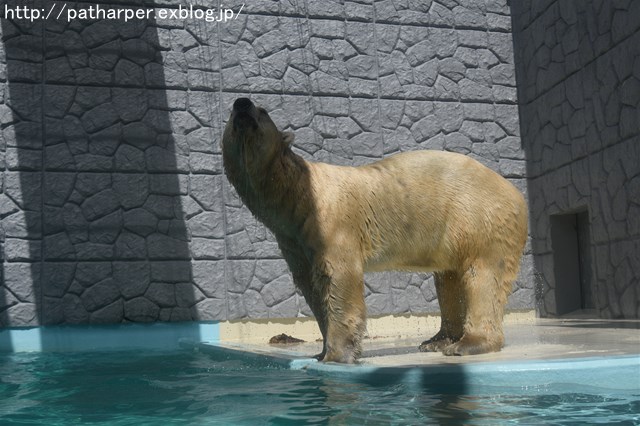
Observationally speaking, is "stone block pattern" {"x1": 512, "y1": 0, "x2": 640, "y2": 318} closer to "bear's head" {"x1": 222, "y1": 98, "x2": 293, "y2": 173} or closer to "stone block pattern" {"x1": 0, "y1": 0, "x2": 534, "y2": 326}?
"stone block pattern" {"x1": 0, "y1": 0, "x2": 534, "y2": 326}

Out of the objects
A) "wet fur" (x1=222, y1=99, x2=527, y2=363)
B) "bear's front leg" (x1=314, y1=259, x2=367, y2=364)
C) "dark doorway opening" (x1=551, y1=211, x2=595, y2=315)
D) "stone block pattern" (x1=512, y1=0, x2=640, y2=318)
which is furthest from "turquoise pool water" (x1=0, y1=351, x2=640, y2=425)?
"dark doorway opening" (x1=551, y1=211, x2=595, y2=315)

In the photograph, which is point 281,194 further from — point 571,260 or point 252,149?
point 571,260

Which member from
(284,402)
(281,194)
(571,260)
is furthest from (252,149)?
(571,260)

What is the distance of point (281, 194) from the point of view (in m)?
4.73

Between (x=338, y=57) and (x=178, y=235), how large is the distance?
2710mm

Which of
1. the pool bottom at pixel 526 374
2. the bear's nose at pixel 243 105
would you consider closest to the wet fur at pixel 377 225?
the bear's nose at pixel 243 105

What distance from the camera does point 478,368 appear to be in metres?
3.69

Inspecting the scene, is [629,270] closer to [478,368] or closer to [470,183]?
[470,183]

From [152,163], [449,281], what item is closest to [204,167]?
[152,163]

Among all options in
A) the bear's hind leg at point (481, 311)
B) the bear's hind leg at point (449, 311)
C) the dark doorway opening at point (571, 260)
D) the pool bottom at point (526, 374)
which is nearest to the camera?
the pool bottom at point (526, 374)

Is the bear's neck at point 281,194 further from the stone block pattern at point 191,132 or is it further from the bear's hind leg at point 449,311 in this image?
the stone block pattern at point 191,132

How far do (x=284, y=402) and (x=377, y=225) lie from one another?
1716 millimetres

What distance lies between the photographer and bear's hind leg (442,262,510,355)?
468 centimetres

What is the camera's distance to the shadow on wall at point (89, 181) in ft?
26.7
